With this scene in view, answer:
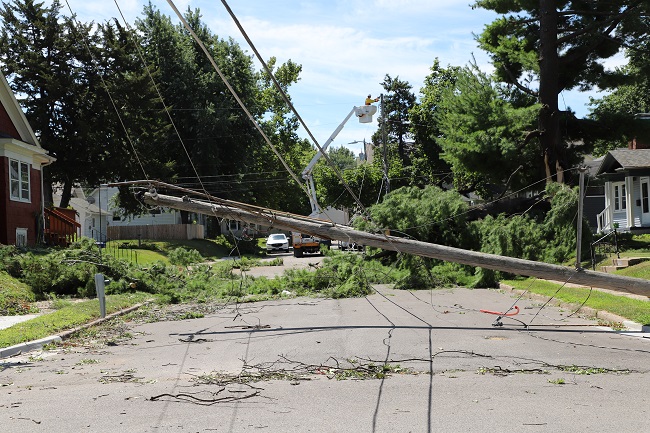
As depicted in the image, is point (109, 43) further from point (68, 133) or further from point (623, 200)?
point (623, 200)

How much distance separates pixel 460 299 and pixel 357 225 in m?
5.56

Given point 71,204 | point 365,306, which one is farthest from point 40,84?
point 365,306

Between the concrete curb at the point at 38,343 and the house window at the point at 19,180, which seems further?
the house window at the point at 19,180

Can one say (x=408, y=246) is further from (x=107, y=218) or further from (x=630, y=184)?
(x=107, y=218)

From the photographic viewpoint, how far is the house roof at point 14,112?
2923 cm

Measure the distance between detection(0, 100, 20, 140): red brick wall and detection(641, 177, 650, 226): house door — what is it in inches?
1214

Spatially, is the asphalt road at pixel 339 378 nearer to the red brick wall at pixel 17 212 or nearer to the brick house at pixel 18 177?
the red brick wall at pixel 17 212

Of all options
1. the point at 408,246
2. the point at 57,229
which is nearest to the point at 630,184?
the point at 408,246

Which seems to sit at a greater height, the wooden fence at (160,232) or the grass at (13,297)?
the wooden fence at (160,232)

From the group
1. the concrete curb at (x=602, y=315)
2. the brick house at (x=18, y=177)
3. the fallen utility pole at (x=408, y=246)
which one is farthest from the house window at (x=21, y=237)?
the concrete curb at (x=602, y=315)

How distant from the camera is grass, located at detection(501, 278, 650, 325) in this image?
44.6ft

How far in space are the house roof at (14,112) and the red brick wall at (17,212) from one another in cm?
149

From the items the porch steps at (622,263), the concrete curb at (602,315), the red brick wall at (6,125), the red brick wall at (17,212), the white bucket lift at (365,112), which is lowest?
the concrete curb at (602,315)

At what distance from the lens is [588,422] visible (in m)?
6.50
